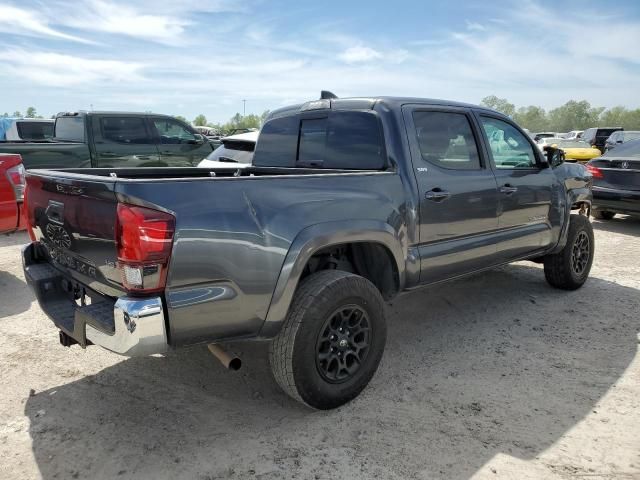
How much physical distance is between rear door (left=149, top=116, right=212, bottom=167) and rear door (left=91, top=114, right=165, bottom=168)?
16 centimetres

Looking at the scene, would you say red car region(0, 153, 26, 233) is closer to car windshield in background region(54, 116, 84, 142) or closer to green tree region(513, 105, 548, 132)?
car windshield in background region(54, 116, 84, 142)

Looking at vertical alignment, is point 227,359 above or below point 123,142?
below

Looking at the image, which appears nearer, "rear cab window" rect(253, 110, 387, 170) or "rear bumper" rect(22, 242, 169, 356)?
"rear bumper" rect(22, 242, 169, 356)

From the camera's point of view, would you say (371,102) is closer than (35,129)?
Yes

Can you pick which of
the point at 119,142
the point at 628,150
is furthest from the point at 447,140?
the point at 119,142

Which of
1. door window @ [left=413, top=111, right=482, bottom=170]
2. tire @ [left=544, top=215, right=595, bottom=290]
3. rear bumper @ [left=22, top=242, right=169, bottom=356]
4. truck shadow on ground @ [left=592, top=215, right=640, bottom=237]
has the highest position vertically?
door window @ [left=413, top=111, right=482, bottom=170]

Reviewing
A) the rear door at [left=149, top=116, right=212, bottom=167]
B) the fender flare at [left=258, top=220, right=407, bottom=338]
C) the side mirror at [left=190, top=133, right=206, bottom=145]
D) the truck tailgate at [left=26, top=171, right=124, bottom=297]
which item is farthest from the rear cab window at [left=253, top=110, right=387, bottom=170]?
the side mirror at [left=190, top=133, right=206, bottom=145]

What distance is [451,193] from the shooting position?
368 cm

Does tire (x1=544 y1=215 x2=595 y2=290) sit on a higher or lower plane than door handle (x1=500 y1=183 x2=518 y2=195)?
lower

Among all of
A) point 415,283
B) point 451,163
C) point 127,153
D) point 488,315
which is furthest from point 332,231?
point 127,153

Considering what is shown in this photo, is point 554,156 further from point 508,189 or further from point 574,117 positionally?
point 574,117

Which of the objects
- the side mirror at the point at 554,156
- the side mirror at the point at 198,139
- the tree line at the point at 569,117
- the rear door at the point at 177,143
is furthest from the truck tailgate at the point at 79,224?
the tree line at the point at 569,117

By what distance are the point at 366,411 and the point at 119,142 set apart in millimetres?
8025

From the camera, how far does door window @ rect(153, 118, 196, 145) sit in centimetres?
1005
